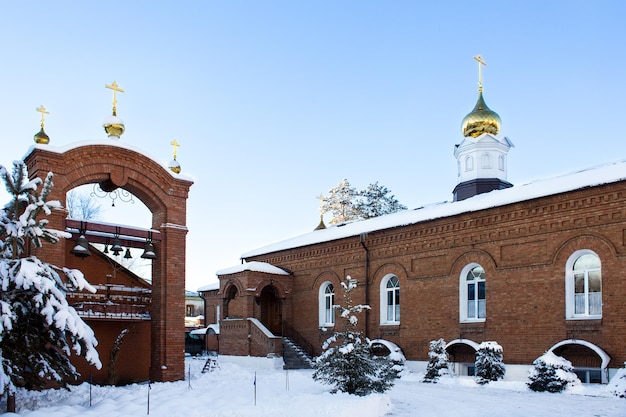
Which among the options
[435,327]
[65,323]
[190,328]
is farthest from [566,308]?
[190,328]

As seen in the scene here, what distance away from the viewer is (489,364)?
56.9ft

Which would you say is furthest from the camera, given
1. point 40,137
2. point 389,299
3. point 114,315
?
point 389,299

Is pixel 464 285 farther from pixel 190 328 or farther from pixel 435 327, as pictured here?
pixel 190 328

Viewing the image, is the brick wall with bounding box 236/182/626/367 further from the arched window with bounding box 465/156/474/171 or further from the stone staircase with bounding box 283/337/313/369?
the arched window with bounding box 465/156/474/171

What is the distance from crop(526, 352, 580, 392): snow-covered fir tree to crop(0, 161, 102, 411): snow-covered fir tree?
1071 cm

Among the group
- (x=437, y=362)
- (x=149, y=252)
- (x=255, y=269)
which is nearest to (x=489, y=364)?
(x=437, y=362)

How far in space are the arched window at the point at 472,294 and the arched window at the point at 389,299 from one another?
3.03m

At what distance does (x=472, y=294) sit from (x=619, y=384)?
5.97 metres

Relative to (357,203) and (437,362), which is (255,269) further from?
(357,203)

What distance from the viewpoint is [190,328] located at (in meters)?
38.8

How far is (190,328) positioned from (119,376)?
23.8 m

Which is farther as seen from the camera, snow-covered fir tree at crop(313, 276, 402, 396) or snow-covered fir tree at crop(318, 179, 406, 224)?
snow-covered fir tree at crop(318, 179, 406, 224)

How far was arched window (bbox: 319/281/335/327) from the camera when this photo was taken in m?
25.3

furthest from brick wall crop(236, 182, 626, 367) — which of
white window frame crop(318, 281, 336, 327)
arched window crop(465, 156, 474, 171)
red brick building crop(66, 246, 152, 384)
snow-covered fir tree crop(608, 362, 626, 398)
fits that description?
red brick building crop(66, 246, 152, 384)
